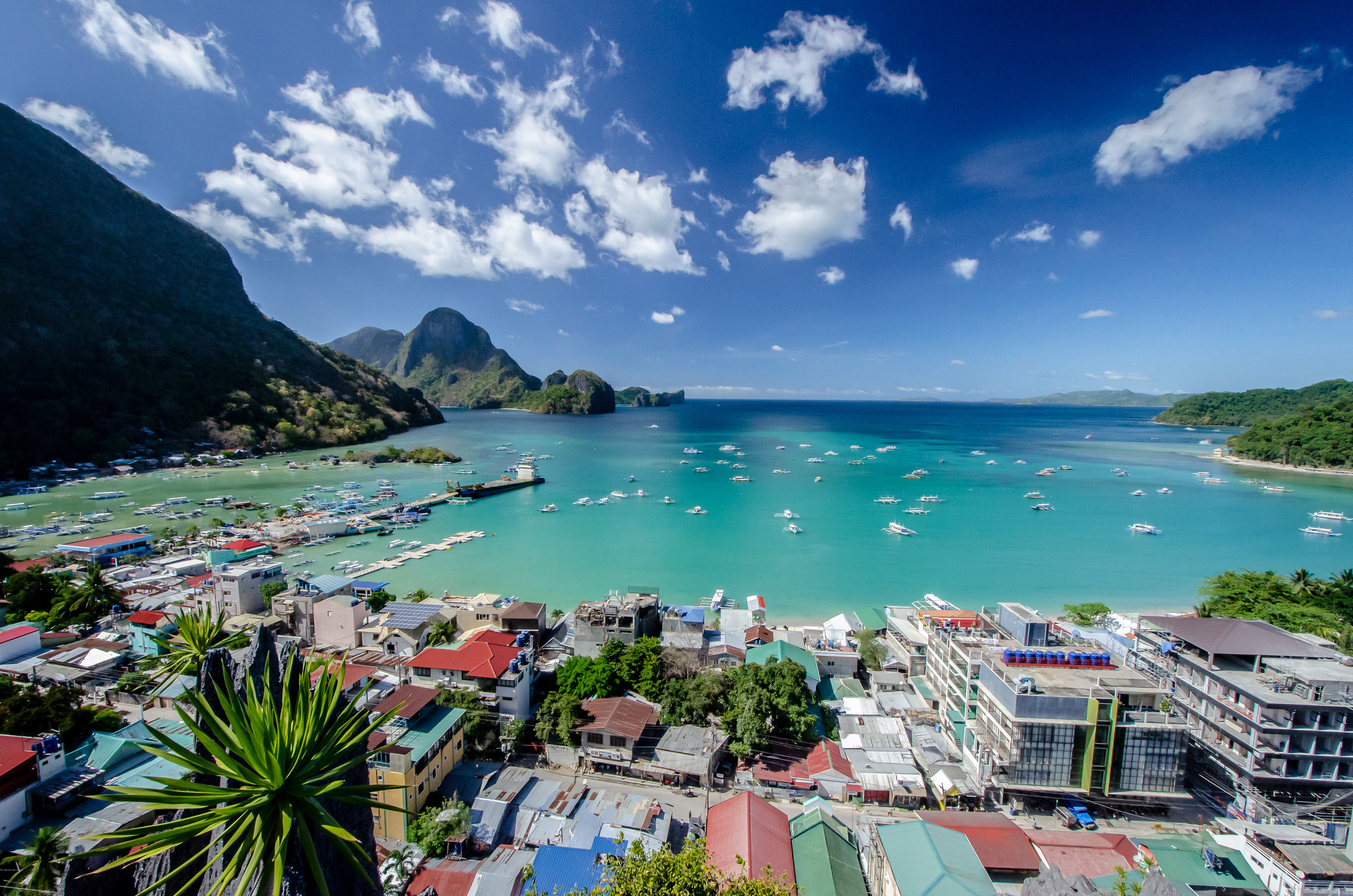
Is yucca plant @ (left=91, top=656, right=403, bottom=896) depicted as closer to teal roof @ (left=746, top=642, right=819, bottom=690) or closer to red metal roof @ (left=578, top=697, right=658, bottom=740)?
red metal roof @ (left=578, top=697, right=658, bottom=740)

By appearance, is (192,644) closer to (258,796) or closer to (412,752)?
(412,752)

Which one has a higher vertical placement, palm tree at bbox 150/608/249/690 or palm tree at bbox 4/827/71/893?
palm tree at bbox 150/608/249/690

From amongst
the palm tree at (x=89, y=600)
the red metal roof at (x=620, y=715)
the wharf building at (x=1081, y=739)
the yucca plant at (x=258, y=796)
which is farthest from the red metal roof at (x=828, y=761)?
the palm tree at (x=89, y=600)

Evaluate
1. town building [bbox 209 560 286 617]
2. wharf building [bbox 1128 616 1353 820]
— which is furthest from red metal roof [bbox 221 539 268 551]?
wharf building [bbox 1128 616 1353 820]

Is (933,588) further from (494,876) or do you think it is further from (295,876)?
(295,876)

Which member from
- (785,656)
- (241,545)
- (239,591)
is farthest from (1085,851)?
(241,545)
